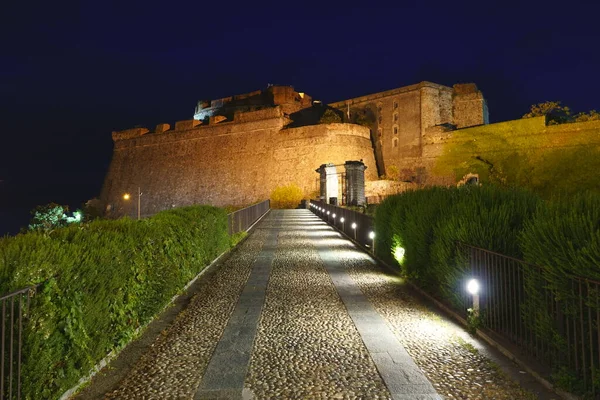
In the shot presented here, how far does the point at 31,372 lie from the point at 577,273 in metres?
4.22

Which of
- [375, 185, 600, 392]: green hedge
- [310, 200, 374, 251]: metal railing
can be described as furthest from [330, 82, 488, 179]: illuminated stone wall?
[375, 185, 600, 392]: green hedge

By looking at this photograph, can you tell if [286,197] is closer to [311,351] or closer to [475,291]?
[475,291]

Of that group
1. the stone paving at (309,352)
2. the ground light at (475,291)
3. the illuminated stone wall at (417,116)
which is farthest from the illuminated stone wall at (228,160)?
the ground light at (475,291)

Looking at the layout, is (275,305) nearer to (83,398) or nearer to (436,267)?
(436,267)

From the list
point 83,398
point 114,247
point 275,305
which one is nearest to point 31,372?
point 83,398

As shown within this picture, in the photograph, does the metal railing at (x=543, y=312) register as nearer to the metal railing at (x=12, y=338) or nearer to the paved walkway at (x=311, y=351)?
the paved walkway at (x=311, y=351)

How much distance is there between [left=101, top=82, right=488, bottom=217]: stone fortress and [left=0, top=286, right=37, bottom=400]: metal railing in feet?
134

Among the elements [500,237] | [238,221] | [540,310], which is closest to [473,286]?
[500,237]

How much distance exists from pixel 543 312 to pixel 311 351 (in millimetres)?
2328

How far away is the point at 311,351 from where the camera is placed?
4.59m

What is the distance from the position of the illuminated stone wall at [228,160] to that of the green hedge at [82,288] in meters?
39.0

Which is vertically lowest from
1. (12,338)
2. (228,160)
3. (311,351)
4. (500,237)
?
(311,351)

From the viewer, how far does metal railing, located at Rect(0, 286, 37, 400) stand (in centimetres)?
277

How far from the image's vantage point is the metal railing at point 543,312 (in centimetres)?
330
